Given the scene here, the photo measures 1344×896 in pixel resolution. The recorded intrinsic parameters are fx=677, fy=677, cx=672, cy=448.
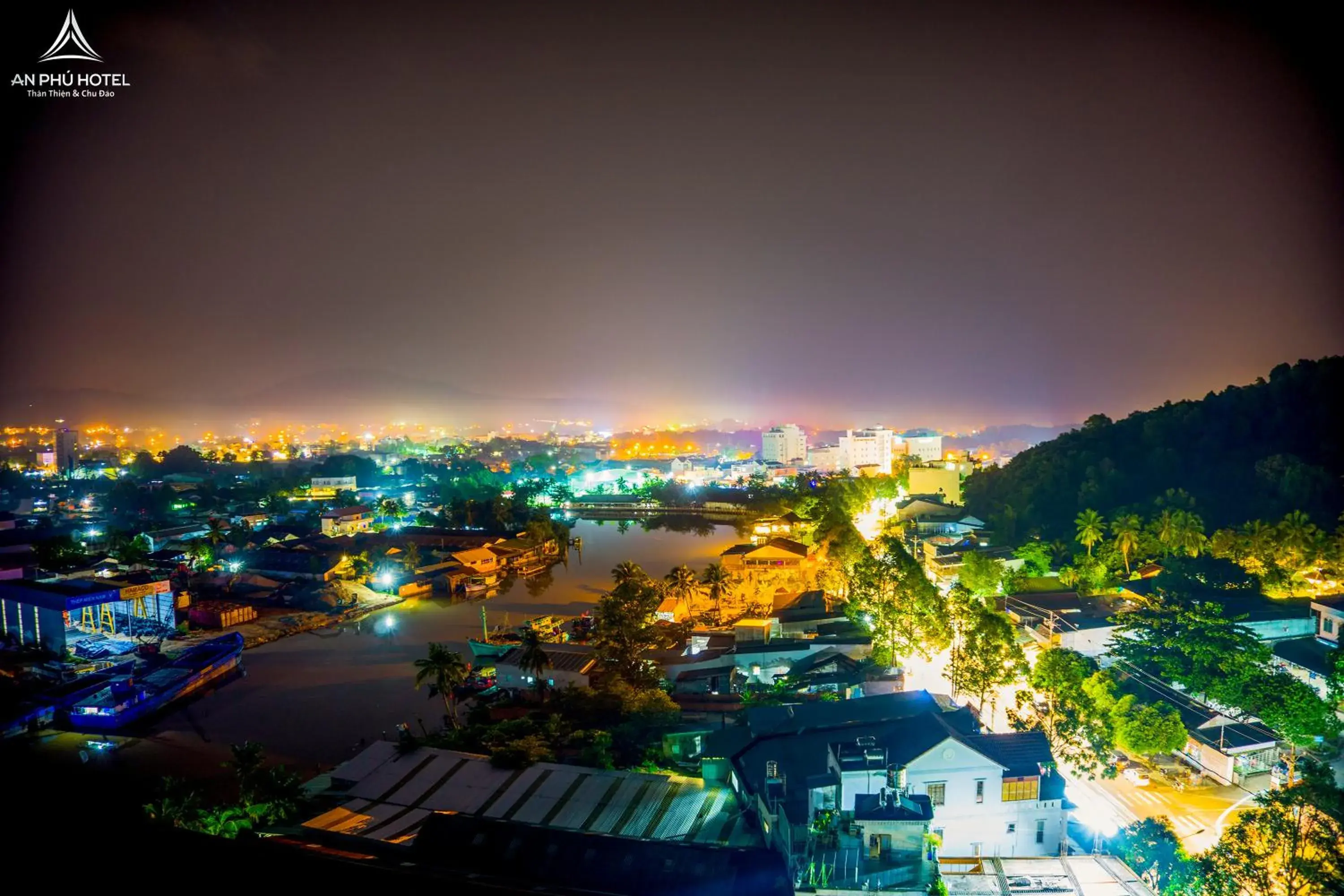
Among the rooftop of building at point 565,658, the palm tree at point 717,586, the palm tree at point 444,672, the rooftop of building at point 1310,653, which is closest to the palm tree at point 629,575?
the rooftop of building at point 565,658

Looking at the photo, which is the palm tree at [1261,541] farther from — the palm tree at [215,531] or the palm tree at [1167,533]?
the palm tree at [215,531]

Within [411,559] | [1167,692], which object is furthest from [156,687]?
[1167,692]

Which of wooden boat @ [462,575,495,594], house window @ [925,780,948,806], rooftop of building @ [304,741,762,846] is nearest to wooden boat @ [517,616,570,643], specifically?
wooden boat @ [462,575,495,594]

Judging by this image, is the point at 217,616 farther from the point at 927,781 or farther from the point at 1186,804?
the point at 1186,804

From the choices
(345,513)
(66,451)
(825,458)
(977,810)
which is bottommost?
(977,810)

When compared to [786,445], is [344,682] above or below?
below

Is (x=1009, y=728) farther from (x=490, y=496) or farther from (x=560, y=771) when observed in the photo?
(x=490, y=496)

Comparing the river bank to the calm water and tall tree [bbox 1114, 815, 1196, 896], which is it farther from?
tall tree [bbox 1114, 815, 1196, 896]

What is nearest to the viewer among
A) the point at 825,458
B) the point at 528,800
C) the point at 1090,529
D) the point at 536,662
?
the point at 528,800
